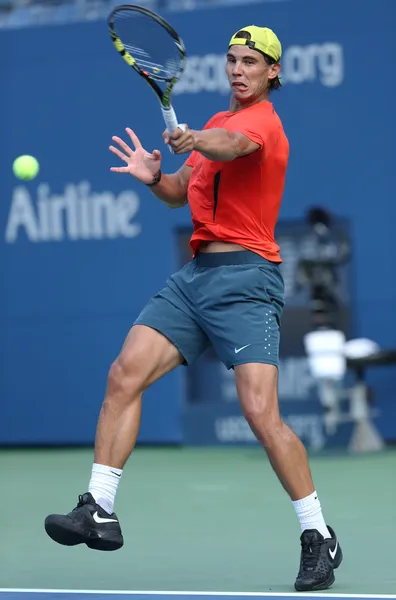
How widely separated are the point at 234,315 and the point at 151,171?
24.6 inches

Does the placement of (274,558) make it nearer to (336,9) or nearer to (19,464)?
(19,464)

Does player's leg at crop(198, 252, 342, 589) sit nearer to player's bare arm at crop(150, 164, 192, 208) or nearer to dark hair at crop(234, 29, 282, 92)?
player's bare arm at crop(150, 164, 192, 208)

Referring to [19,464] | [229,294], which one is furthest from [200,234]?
[19,464]

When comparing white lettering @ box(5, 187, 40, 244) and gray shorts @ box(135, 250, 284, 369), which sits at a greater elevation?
white lettering @ box(5, 187, 40, 244)

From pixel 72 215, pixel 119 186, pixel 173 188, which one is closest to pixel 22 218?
pixel 72 215

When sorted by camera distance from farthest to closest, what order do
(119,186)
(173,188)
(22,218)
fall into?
(22,218) → (119,186) → (173,188)

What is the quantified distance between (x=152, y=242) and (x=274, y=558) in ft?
16.7

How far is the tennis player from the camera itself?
4.22 meters

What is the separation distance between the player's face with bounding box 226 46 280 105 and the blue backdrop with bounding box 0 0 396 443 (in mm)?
4843

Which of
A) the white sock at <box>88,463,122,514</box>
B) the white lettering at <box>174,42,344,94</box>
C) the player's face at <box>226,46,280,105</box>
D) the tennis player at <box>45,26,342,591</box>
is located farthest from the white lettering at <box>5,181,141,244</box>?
the white sock at <box>88,463,122,514</box>

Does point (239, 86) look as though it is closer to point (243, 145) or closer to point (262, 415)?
point (243, 145)

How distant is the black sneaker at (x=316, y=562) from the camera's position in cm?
416

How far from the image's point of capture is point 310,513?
4.29 m

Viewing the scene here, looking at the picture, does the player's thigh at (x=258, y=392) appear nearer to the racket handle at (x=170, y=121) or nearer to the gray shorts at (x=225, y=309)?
the gray shorts at (x=225, y=309)
